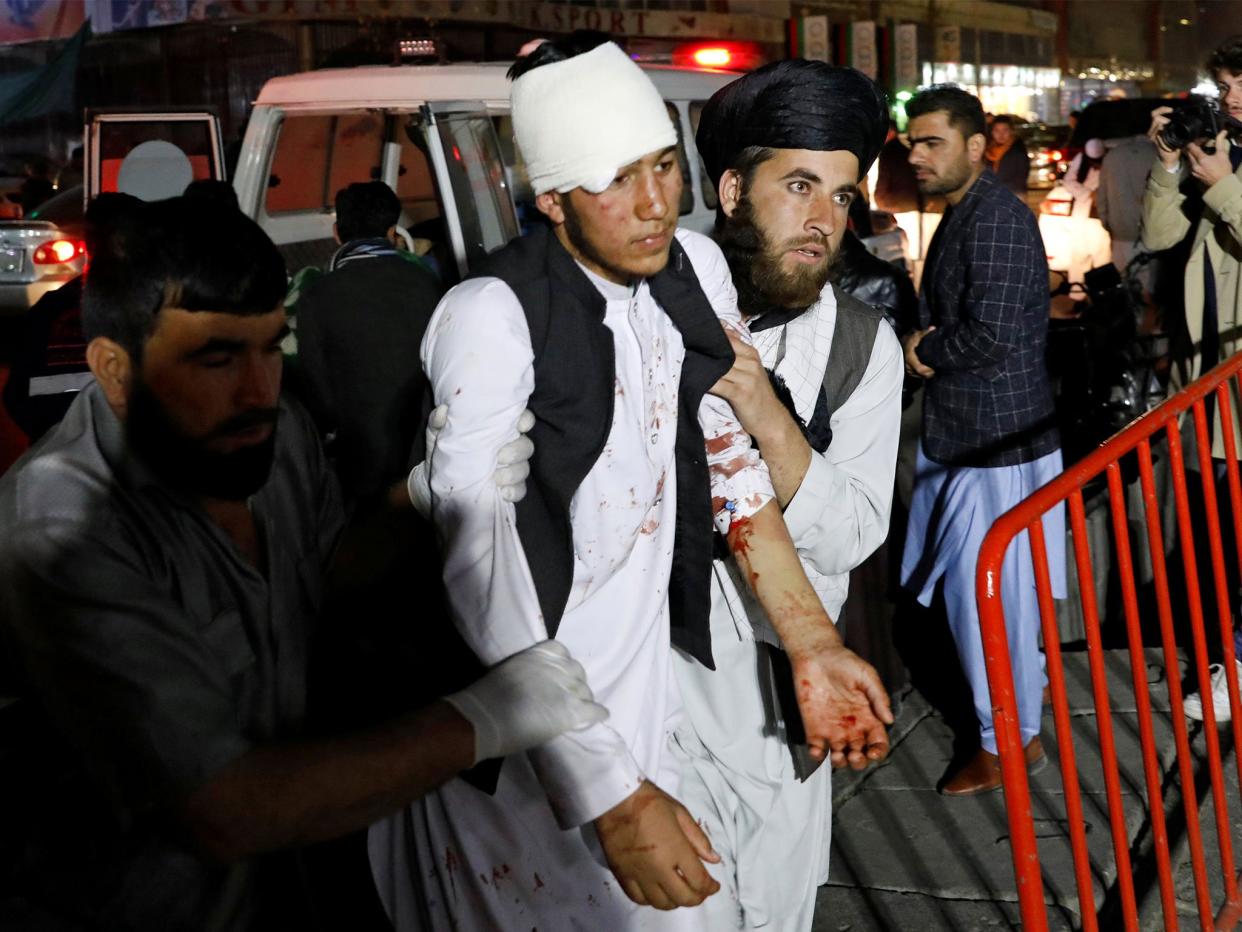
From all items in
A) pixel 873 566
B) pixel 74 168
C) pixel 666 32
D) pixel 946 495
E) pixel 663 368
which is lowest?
pixel 873 566

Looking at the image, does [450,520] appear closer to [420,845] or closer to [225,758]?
[225,758]

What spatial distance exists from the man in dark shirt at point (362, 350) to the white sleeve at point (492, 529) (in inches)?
129

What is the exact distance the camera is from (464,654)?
2.08 m

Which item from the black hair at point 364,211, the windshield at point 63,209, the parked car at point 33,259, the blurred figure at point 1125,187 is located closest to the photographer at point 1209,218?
the black hair at point 364,211

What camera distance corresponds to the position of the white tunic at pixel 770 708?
8.45 ft

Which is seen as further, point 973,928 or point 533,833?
point 973,928

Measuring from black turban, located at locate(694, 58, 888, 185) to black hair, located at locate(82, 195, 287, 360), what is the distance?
131 centimetres

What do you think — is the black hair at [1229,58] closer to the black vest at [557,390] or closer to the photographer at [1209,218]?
the photographer at [1209,218]

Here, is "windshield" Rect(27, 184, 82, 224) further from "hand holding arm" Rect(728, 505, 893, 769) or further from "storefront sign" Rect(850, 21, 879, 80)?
"storefront sign" Rect(850, 21, 879, 80)

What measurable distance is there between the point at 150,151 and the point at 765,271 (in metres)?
5.47

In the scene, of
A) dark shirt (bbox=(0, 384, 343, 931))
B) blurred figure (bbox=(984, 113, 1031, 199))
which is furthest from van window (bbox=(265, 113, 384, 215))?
blurred figure (bbox=(984, 113, 1031, 199))

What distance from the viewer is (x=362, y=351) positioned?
5.30 meters

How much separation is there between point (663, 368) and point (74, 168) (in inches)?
553

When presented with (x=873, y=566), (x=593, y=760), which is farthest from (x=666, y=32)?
(x=593, y=760)
